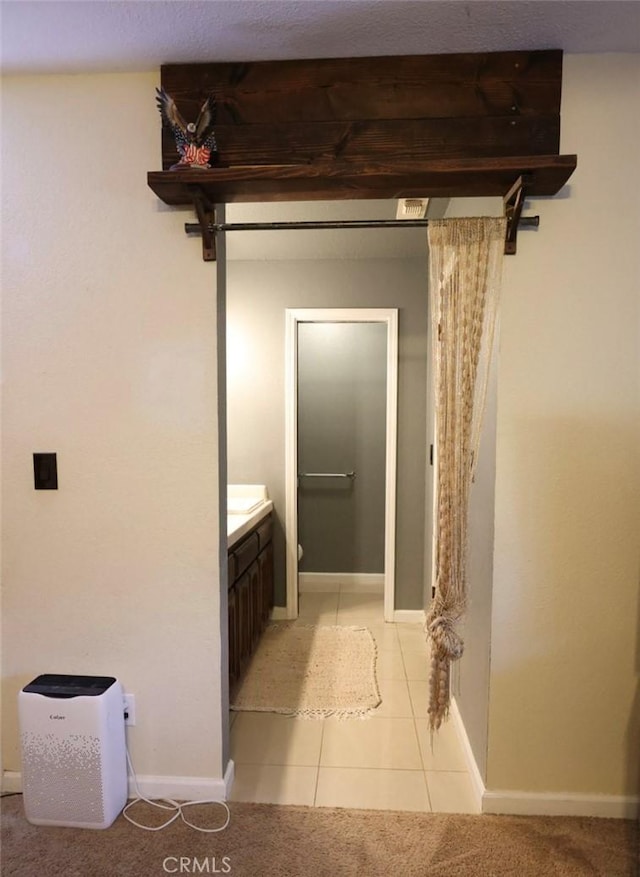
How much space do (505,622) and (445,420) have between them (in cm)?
70

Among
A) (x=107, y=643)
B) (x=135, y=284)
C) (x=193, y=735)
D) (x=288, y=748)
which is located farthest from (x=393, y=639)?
(x=135, y=284)

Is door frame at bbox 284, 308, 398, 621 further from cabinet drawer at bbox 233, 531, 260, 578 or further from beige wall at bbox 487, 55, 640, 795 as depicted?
beige wall at bbox 487, 55, 640, 795

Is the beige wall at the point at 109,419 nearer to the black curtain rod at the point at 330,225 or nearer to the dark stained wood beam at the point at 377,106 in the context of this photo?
the black curtain rod at the point at 330,225

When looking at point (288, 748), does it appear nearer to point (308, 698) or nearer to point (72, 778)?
point (308, 698)

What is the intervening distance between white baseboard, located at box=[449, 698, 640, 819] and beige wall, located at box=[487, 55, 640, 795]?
3 cm

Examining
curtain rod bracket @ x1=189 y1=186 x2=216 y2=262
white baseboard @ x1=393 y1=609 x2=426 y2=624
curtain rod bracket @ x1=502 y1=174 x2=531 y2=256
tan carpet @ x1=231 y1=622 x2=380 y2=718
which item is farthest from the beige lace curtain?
white baseboard @ x1=393 y1=609 x2=426 y2=624

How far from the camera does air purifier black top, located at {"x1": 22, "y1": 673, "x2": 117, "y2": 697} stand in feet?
4.87

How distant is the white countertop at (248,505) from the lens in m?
2.20

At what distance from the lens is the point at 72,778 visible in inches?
57.9

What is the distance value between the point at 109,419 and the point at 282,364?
1.66m

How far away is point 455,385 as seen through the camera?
1428 mm

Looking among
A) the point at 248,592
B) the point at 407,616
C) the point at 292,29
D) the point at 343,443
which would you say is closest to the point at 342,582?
the point at 407,616

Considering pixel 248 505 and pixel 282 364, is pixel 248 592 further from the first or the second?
pixel 282 364

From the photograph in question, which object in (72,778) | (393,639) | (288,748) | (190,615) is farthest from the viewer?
(393,639)
